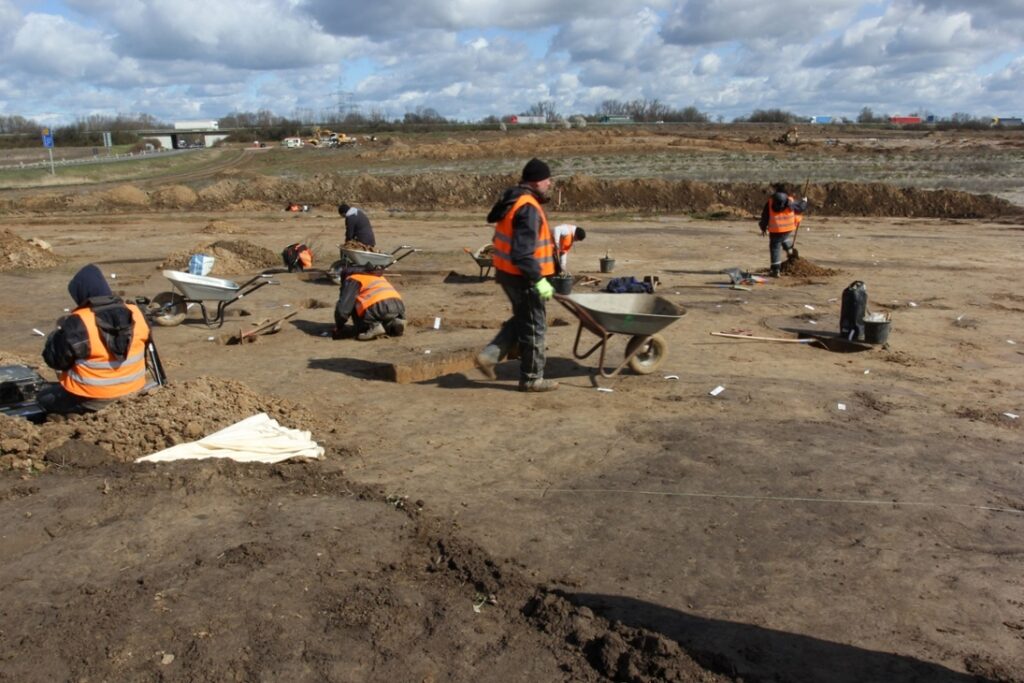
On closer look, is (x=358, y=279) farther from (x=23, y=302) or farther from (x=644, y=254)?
(x=644, y=254)

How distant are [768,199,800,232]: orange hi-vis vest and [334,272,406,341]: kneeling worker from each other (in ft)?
23.1

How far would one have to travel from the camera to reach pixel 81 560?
13.4 feet

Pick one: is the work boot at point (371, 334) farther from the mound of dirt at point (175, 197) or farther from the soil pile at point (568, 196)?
the mound of dirt at point (175, 197)

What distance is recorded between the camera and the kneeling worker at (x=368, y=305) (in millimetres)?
9203

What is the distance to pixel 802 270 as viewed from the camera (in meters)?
13.7

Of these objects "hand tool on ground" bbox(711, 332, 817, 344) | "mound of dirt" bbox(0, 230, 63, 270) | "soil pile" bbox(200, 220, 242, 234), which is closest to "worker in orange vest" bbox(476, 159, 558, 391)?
"hand tool on ground" bbox(711, 332, 817, 344)

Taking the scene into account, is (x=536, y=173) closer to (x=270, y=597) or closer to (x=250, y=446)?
(x=250, y=446)

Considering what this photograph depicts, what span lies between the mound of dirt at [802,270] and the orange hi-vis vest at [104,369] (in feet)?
35.5

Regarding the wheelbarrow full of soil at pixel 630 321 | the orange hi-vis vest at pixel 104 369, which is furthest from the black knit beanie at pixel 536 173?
the orange hi-vis vest at pixel 104 369

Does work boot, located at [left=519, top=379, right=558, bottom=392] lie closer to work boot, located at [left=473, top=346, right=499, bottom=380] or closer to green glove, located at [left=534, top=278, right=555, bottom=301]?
work boot, located at [left=473, top=346, right=499, bottom=380]

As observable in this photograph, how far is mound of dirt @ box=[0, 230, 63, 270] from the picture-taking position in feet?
48.0

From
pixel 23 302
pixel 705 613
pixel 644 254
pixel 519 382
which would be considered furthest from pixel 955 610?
pixel 644 254

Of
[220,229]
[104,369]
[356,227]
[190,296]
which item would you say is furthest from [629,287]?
[220,229]

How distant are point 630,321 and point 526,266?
3.65 ft
